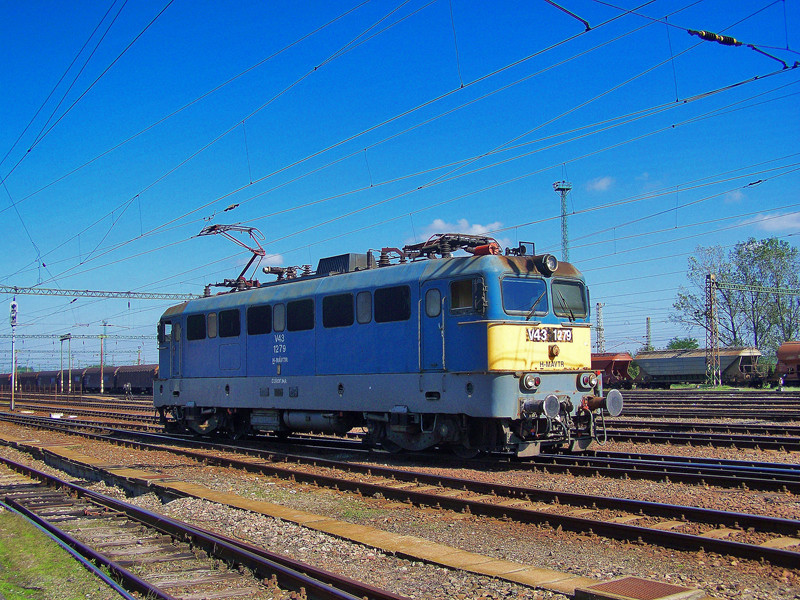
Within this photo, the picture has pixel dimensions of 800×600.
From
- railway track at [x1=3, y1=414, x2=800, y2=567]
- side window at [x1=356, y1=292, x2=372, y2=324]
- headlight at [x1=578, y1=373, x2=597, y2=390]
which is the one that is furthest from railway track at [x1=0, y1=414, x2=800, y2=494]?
side window at [x1=356, y1=292, x2=372, y2=324]

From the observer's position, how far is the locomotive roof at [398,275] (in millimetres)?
13500

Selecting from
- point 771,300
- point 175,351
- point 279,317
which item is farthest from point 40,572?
point 771,300

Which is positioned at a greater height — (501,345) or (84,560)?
(501,345)

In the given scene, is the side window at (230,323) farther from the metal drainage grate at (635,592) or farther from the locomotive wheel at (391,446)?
the metal drainage grate at (635,592)

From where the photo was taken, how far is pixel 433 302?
1403 cm

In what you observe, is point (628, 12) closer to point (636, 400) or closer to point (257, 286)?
point (257, 286)

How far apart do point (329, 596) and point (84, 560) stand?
303 cm

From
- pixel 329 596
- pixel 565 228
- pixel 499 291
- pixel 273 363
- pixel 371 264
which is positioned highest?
pixel 565 228

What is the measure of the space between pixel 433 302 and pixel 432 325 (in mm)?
450

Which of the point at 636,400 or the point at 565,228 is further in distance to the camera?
the point at 565,228

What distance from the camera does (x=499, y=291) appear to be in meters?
13.3

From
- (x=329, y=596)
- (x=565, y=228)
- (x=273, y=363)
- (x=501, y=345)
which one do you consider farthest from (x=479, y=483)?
(x=565, y=228)

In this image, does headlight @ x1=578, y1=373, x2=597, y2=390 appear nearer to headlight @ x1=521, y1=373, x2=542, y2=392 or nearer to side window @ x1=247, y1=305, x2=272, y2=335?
headlight @ x1=521, y1=373, x2=542, y2=392

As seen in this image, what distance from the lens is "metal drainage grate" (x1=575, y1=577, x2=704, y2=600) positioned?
535cm
